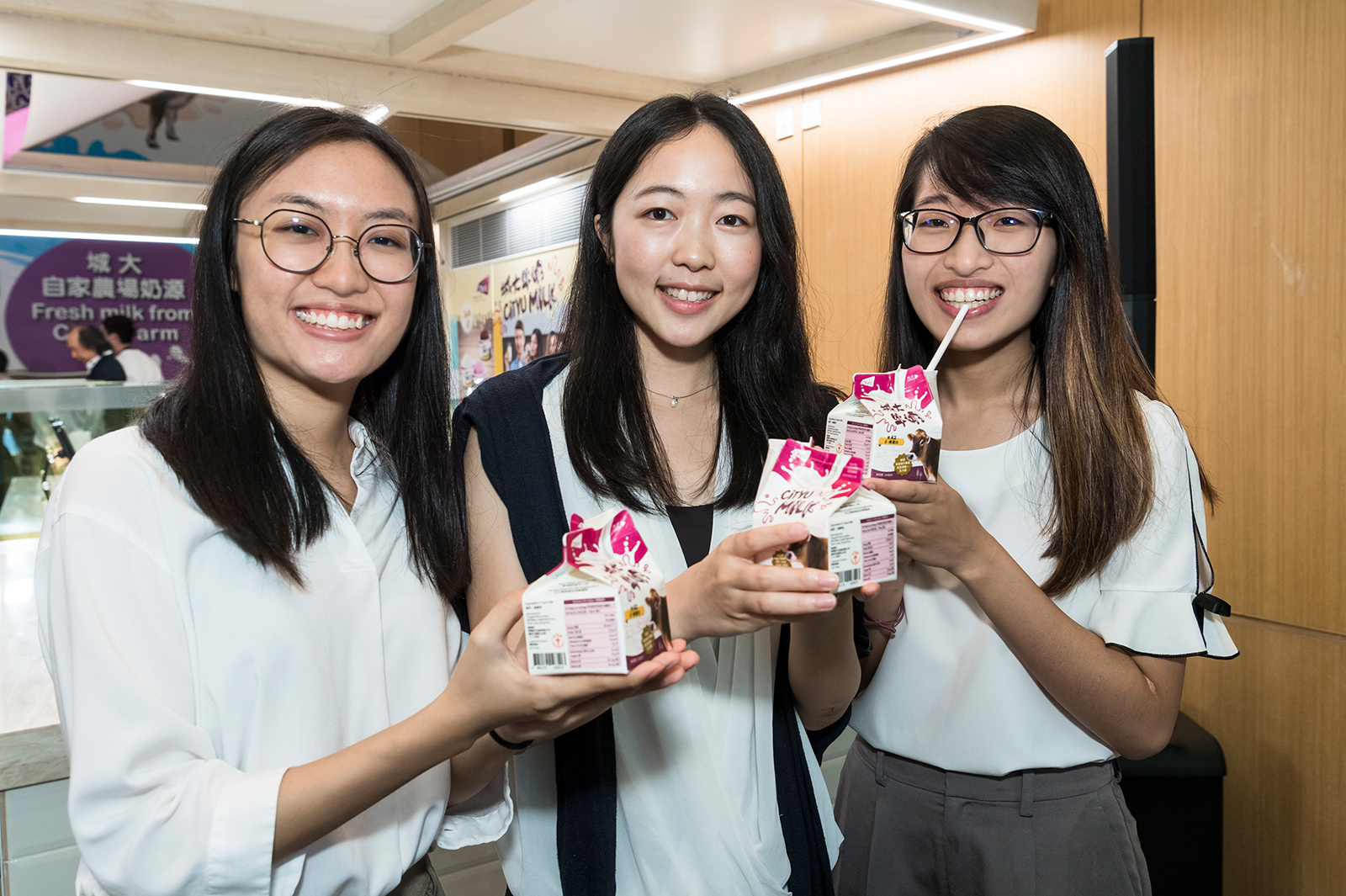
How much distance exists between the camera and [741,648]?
1267 mm

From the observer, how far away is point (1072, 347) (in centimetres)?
A: 139

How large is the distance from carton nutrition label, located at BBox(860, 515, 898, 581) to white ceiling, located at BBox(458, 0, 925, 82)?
3.58 metres

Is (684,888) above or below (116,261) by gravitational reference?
below

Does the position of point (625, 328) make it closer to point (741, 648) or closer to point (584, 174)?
point (741, 648)

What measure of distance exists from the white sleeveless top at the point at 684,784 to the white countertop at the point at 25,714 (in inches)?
28.4

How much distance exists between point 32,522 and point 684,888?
2829mm

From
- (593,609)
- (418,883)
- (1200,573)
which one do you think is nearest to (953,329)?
(1200,573)

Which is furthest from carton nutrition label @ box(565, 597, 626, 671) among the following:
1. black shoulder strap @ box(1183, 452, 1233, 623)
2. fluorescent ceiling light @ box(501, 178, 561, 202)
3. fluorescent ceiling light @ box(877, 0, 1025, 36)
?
fluorescent ceiling light @ box(501, 178, 561, 202)

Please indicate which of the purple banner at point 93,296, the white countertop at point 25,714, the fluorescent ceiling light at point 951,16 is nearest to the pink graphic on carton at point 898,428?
the white countertop at point 25,714

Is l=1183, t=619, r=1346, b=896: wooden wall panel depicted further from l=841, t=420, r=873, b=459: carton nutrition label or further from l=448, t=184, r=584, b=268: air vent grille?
l=448, t=184, r=584, b=268: air vent grille

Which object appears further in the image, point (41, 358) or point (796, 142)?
point (41, 358)

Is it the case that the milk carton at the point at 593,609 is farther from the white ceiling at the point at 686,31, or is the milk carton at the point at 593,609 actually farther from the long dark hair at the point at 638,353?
the white ceiling at the point at 686,31

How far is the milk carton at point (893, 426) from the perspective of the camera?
1153 mm

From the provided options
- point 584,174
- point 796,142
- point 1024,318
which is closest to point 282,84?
point 584,174
